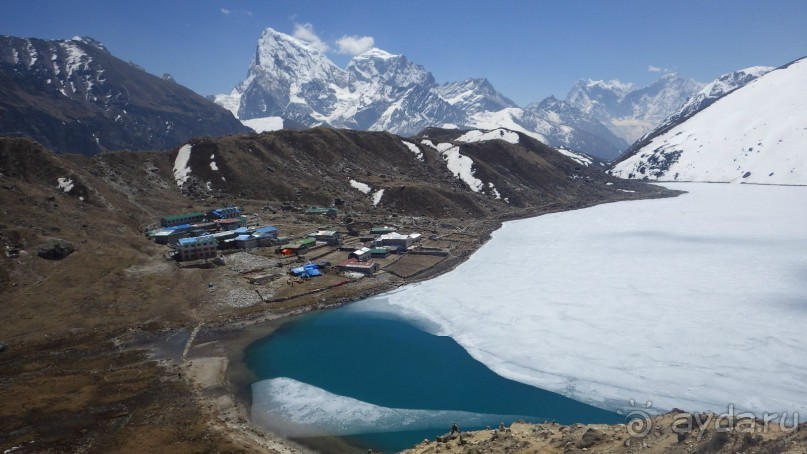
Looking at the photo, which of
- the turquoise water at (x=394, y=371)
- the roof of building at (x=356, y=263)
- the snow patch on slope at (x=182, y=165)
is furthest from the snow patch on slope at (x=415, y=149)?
the turquoise water at (x=394, y=371)

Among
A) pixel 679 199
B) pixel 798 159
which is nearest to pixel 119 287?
pixel 679 199

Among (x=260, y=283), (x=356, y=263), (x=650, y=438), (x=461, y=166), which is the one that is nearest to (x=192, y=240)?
(x=260, y=283)

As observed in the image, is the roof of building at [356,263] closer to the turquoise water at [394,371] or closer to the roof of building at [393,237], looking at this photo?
the roof of building at [393,237]

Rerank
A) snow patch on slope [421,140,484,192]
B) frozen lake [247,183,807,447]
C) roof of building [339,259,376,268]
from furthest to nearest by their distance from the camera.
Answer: snow patch on slope [421,140,484,192]
roof of building [339,259,376,268]
frozen lake [247,183,807,447]

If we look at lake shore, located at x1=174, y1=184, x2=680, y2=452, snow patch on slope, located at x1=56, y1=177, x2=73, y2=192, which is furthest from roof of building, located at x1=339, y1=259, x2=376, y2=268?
snow patch on slope, located at x1=56, y1=177, x2=73, y2=192

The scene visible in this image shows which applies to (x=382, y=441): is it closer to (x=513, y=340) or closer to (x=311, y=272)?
(x=513, y=340)

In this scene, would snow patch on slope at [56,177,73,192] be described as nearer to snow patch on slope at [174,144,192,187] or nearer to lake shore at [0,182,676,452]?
snow patch on slope at [174,144,192,187]

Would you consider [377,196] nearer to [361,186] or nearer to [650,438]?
[361,186]
